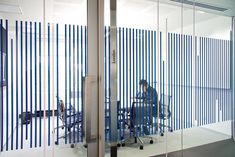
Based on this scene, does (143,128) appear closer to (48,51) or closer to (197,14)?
(48,51)

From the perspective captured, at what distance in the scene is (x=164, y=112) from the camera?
2275 millimetres

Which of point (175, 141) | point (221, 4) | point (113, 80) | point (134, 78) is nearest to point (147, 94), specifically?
point (134, 78)

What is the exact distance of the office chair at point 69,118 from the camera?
189 centimetres

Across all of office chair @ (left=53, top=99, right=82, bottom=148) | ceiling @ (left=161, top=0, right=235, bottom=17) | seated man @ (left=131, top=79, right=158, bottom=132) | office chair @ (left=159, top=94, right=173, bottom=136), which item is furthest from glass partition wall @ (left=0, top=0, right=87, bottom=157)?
ceiling @ (left=161, top=0, right=235, bottom=17)

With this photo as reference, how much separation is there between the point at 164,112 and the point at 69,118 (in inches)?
47.7

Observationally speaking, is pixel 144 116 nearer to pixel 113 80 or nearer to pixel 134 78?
pixel 134 78

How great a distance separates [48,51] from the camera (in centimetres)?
181

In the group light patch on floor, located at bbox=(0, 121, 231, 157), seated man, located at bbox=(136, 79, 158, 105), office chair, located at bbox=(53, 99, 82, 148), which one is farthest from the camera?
seated man, located at bbox=(136, 79, 158, 105)

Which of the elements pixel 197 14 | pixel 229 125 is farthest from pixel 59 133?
pixel 197 14

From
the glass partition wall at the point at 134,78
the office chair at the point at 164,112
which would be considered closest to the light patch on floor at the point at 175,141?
the glass partition wall at the point at 134,78

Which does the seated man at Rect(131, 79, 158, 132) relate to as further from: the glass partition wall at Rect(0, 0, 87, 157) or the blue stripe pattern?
the glass partition wall at Rect(0, 0, 87, 157)

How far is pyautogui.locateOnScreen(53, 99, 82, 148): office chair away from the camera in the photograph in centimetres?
189

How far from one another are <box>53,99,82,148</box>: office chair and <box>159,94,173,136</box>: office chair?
3.51 ft

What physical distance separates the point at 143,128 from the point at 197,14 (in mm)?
1699
